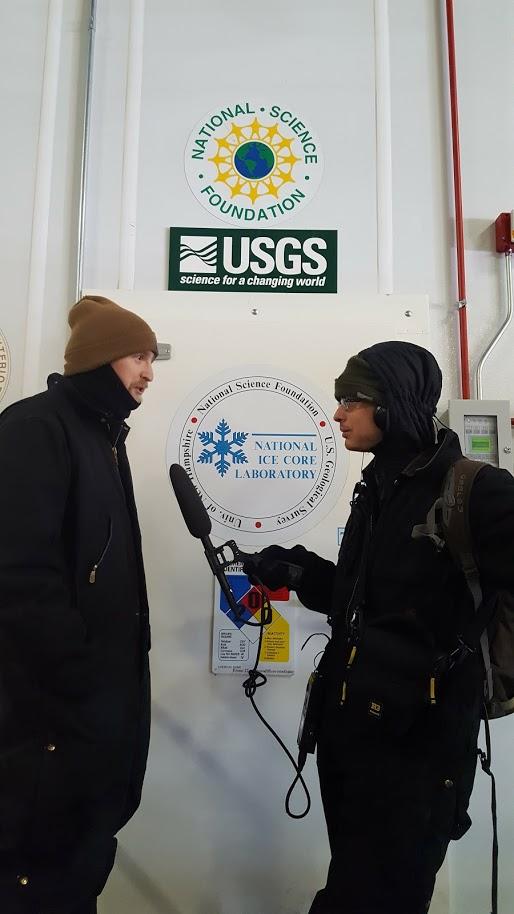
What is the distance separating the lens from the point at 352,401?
112 centimetres

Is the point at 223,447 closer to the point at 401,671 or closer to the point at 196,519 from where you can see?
the point at 196,519

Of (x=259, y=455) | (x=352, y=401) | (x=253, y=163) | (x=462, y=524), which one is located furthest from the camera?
(x=253, y=163)

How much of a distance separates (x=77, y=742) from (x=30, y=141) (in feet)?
5.55

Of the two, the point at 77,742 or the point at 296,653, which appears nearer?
the point at 77,742

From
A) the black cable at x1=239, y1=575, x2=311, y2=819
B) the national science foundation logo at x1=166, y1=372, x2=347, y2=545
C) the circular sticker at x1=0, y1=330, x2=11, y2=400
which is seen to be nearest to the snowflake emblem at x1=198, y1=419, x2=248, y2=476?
the national science foundation logo at x1=166, y1=372, x2=347, y2=545

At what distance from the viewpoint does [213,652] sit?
157cm

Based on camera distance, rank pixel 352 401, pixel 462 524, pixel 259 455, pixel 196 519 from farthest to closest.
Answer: pixel 259 455 → pixel 196 519 → pixel 352 401 → pixel 462 524

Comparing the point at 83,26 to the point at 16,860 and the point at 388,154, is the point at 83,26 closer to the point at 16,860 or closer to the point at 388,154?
the point at 388,154

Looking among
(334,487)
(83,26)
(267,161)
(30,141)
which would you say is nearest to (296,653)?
(334,487)

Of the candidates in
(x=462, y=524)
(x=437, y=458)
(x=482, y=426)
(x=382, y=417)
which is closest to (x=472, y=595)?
(x=462, y=524)

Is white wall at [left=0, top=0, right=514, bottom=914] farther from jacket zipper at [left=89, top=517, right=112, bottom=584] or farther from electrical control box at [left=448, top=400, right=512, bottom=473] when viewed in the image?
jacket zipper at [left=89, top=517, right=112, bottom=584]

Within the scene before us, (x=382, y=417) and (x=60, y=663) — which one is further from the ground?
(x=382, y=417)

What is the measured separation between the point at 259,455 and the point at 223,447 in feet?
0.34

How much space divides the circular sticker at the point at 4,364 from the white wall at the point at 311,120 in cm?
2
